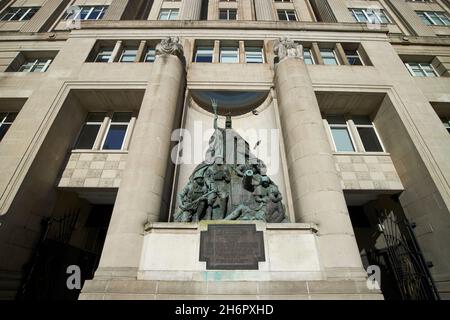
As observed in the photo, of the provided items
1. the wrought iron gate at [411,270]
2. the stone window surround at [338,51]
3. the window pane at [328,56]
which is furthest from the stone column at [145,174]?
the wrought iron gate at [411,270]

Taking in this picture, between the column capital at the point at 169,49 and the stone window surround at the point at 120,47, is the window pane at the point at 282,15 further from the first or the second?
the column capital at the point at 169,49

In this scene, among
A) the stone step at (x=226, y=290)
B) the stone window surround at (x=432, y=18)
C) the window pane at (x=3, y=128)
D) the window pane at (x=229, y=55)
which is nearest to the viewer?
the stone step at (x=226, y=290)

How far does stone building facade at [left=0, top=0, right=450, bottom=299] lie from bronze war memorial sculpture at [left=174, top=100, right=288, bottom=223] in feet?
2.62

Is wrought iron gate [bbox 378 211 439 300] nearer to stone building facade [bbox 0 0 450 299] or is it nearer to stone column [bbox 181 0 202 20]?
stone building facade [bbox 0 0 450 299]

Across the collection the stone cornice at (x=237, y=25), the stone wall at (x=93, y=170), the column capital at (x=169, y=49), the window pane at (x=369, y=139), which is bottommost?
the stone wall at (x=93, y=170)

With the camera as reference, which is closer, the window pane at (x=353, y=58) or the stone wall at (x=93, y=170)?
the stone wall at (x=93, y=170)

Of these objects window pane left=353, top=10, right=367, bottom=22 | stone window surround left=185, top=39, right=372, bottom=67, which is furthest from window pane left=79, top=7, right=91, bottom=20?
window pane left=353, top=10, right=367, bottom=22

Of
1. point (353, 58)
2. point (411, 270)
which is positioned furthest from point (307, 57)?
point (411, 270)

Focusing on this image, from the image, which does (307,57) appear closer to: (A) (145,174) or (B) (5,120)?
(A) (145,174)

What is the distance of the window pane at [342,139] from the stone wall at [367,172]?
913mm

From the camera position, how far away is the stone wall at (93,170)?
1089cm

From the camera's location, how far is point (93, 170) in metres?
11.3
